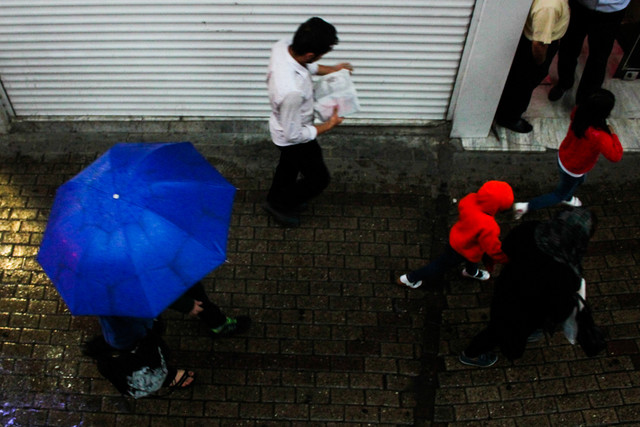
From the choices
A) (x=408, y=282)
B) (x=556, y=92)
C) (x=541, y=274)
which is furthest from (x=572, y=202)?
(x=541, y=274)

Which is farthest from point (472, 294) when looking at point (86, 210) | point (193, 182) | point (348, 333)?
point (86, 210)

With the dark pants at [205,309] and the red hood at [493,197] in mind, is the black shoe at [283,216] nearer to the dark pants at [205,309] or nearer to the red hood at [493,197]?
the dark pants at [205,309]

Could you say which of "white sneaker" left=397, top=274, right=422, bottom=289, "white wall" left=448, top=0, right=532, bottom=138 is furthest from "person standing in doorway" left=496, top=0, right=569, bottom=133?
"white sneaker" left=397, top=274, right=422, bottom=289

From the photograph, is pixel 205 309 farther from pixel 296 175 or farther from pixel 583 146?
pixel 583 146

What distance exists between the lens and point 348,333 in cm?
464

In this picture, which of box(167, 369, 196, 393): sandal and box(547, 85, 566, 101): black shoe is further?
box(547, 85, 566, 101): black shoe

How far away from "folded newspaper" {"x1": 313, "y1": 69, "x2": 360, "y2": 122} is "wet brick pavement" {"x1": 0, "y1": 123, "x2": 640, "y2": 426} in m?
1.26

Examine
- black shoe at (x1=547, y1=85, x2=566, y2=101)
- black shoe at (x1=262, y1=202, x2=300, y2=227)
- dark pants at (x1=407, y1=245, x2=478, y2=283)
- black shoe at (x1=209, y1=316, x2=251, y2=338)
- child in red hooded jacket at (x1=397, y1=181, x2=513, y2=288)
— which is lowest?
black shoe at (x1=209, y1=316, x2=251, y2=338)

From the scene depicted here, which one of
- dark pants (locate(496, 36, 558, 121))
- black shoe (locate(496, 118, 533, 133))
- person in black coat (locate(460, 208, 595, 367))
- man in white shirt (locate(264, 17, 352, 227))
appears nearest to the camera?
person in black coat (locate(460, 208, 595, 367))

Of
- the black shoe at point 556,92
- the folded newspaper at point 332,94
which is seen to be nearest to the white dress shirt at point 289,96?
the folded newspaper at point 332,94

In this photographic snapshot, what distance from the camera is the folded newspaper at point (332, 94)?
4.39 m

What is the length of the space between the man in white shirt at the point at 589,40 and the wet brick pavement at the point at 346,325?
3.23 ft

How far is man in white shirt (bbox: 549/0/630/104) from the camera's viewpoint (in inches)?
208

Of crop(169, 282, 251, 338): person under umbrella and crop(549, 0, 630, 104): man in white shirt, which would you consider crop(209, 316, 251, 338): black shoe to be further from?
crop(549, 0, 630, 104): man in white shirt
